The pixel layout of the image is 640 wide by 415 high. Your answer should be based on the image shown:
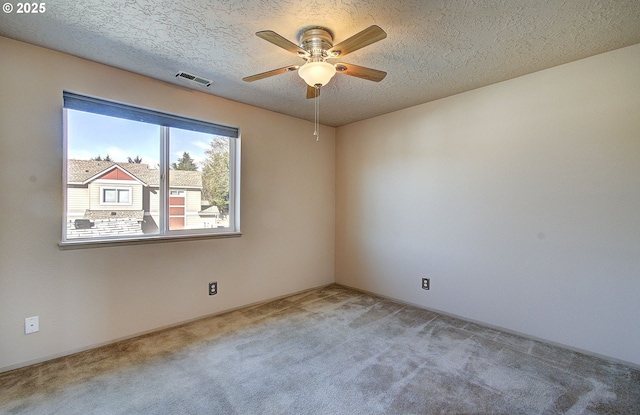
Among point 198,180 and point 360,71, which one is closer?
point 360,71

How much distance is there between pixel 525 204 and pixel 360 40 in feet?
7.01

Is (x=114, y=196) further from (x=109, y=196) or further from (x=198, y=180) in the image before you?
(x=198, y=180)

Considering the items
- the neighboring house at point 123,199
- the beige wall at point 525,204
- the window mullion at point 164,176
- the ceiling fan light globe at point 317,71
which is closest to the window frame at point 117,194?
the neighboring house at point 123,199

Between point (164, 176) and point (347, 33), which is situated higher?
point (347, 33)

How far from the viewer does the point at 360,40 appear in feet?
5.32

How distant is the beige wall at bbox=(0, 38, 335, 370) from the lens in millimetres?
2080

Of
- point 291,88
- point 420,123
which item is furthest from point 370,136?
point 291,88

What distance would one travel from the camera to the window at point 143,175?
7.81 feet

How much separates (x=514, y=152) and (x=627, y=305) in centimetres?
144

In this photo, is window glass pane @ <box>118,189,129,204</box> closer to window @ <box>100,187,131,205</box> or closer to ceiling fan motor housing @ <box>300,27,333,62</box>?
window @ <box>100,187,131,205</box>

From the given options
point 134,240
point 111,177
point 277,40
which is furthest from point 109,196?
point 277,40

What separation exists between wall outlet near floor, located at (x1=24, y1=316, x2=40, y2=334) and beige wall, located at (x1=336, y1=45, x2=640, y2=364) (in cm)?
329

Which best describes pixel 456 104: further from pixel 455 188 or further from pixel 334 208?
pixel 334 208

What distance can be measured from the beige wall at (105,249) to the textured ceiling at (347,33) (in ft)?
0.79
